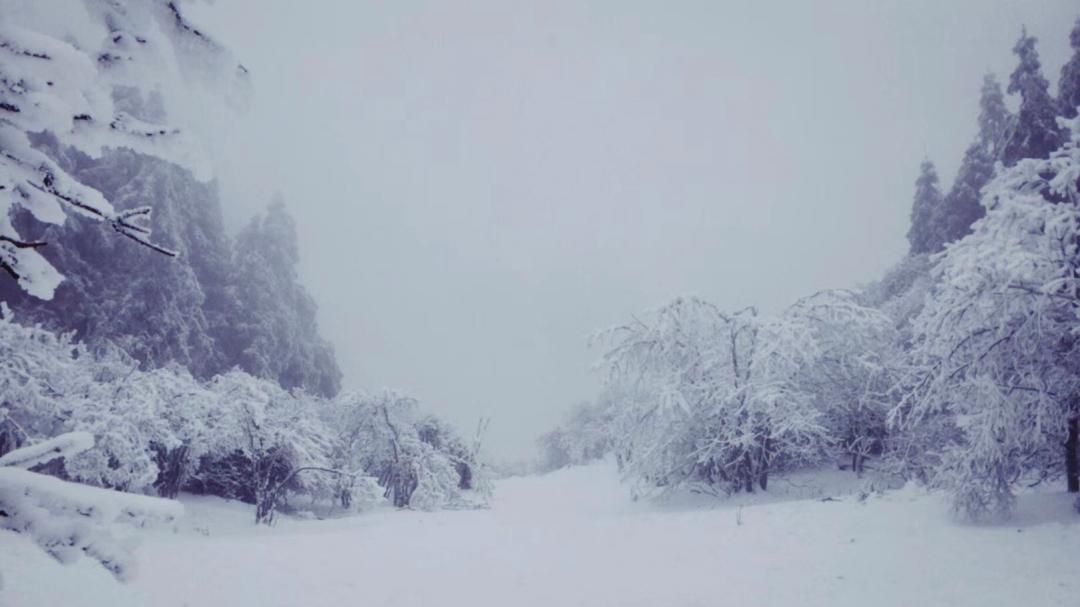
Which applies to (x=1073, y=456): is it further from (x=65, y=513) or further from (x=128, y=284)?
(x=128, y=284)

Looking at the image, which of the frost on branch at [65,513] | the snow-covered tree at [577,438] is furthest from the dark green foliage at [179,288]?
the snow-covered tree at [577,438]

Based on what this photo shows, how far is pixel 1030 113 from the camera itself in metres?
22.6

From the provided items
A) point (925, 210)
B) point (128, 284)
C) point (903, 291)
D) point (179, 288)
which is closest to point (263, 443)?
point (179, 288)

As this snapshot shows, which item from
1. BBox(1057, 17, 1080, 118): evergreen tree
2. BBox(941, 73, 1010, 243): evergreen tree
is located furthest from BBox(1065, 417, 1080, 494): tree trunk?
BBox(941, 73, 1010, 243): evergreen tree

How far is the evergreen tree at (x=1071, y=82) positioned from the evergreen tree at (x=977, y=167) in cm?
327

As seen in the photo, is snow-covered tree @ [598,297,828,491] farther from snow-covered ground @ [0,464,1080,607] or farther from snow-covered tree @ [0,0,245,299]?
snow-covered tree @ [0,0,245,299]

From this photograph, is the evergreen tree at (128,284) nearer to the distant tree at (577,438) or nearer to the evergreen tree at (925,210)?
the distant tree at (577,438)

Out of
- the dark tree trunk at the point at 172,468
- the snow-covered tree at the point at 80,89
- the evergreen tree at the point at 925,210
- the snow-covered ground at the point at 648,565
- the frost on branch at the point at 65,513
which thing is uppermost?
the evergreen tree at the point at 925,210

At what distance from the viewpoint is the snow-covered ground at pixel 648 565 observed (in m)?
6.61

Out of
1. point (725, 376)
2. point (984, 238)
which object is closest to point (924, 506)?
point (984, 238)

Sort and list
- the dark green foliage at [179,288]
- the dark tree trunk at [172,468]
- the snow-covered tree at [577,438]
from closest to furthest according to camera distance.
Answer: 1. the dark tree trunk at [172,468]
2. the dark green foliage at [179,288]
3. the snow-covered tree at [577,438]

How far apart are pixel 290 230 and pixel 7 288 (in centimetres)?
1562

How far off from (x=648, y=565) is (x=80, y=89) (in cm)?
933

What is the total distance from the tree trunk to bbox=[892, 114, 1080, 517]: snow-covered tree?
0.06 ft
